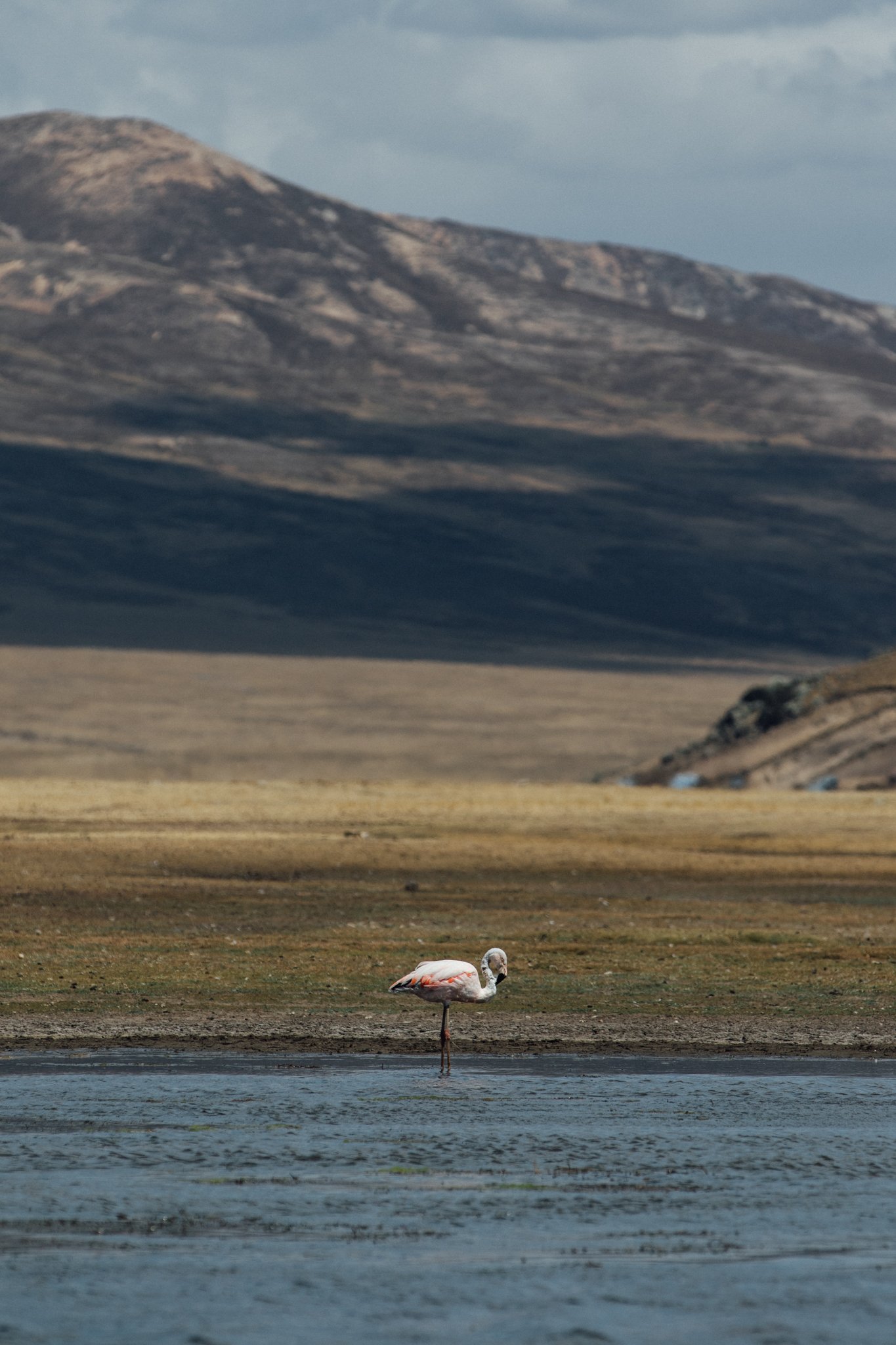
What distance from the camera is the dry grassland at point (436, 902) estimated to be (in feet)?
64.7

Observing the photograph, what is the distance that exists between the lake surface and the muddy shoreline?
920 mm

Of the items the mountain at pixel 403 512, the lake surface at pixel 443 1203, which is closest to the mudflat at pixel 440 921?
the lake surface at pixel 443 1203

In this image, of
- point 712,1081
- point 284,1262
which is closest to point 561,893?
point 712,1081

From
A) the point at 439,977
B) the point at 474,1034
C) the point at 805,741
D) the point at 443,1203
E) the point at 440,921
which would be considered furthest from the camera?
the point at 805,741

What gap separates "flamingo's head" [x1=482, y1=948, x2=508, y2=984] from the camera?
16.1 metres

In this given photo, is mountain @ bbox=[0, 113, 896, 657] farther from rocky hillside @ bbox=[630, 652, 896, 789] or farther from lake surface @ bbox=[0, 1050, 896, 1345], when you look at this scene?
lake surface @ bbox=[0, 1050, 896, 1345]

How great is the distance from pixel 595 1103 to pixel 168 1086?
282 centimetres

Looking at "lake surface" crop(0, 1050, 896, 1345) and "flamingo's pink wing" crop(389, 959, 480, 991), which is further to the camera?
"flamingo's pink wing" crop(389, 959, 480, 991)

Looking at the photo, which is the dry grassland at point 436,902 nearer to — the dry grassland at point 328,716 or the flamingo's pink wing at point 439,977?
the flamingo's pink wing at point 439,977

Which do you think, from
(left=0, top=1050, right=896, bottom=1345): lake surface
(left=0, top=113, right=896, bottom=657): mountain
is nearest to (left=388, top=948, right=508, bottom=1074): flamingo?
(left=0, top=1050, right=896, bottom=1345): lake surface

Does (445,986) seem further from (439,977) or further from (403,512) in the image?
(403,512)

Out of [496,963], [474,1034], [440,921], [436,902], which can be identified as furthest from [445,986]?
[436,902]

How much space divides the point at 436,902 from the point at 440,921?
9.03 feet

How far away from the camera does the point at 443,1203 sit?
11.1m
